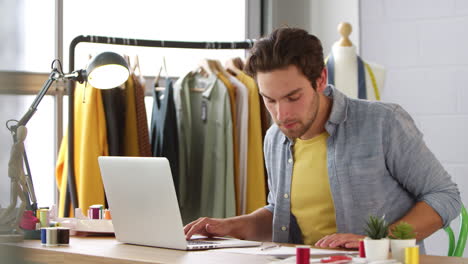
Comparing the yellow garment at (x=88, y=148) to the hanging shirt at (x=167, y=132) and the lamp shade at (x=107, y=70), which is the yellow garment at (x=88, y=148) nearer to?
the hanging shirt at (x=167, y=132)

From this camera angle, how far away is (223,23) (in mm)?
3869

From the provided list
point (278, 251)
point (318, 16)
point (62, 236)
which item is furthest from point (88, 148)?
point (318, 16)

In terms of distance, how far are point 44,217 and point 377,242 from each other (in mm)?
1073

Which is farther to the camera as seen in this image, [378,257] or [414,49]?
[414,49]

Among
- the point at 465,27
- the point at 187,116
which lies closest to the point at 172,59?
the point at 187,116

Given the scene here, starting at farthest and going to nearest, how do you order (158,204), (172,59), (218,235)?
(172,59)
(218,235)
(158,204)

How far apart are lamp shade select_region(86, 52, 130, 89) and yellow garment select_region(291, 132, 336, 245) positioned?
575 millimetres

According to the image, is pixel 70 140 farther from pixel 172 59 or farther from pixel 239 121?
pixel 172 59

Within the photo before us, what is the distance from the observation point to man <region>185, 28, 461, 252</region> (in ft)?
6.12

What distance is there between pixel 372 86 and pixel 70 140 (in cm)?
125

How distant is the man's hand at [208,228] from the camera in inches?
73.8

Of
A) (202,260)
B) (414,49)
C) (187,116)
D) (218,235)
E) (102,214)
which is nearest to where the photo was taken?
(202,260)

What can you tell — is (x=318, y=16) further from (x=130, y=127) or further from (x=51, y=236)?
(x=51, y=236)

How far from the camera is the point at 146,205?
1.72 metres
